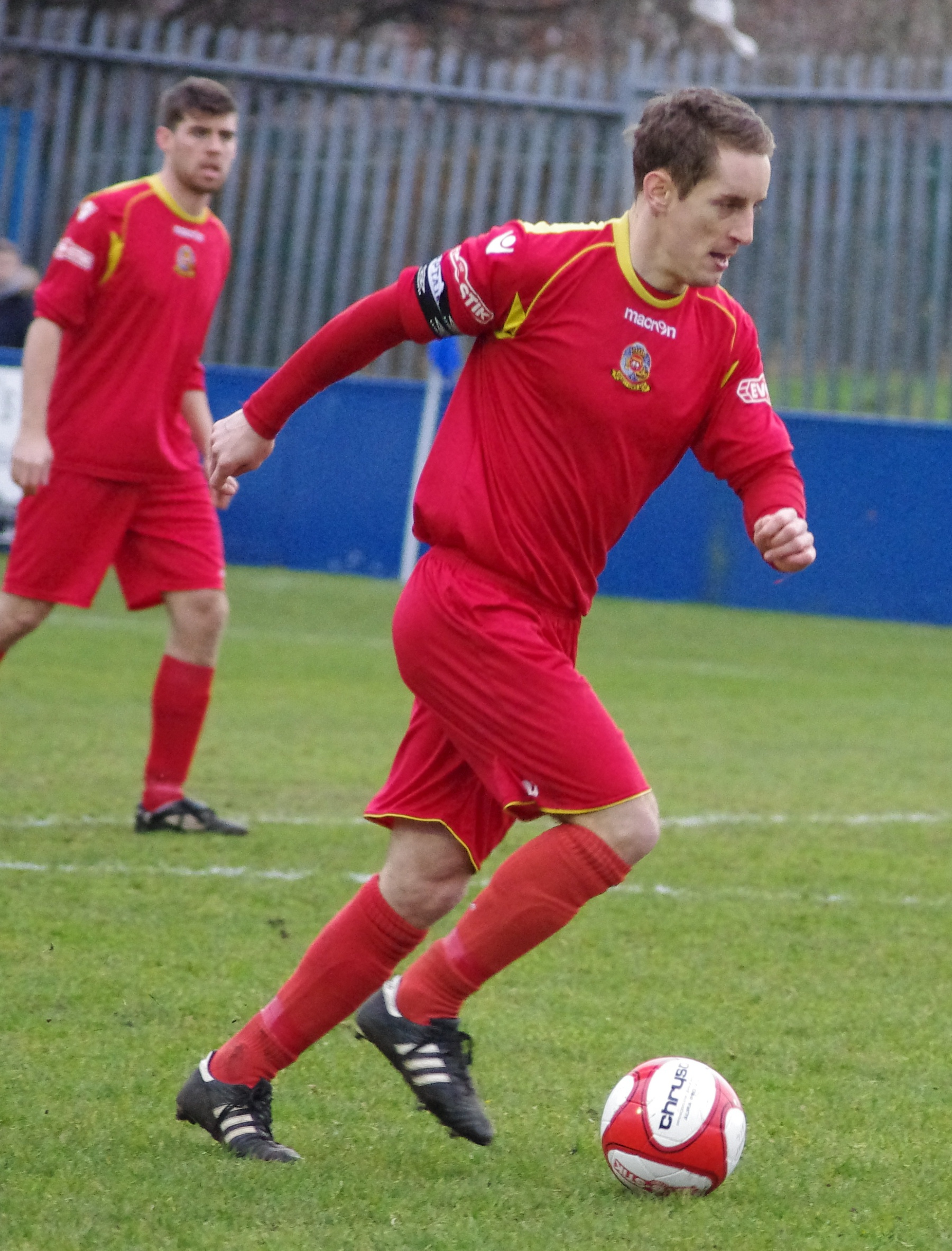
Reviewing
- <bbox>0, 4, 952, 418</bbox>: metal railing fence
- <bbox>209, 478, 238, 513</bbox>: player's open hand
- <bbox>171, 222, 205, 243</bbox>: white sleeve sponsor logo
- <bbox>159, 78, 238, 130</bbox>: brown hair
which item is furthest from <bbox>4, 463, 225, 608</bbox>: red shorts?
<bbox>0, 4, 952, 418</bbox>: metal railing fence

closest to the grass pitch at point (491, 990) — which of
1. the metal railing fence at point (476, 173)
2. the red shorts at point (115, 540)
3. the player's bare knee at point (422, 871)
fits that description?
the player's bare knee at point (422, 871)

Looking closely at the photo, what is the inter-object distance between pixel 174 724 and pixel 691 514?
8.14 metres

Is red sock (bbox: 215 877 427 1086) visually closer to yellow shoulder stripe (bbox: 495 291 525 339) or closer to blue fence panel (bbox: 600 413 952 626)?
yellow shoulder stripe (bbox: 495 291 525 339)

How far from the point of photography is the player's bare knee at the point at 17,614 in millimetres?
6188

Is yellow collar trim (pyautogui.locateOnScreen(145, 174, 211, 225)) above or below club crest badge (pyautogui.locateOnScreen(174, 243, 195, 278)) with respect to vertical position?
above

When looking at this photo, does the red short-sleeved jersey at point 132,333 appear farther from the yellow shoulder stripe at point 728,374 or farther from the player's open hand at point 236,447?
the yellow shoulder stripe at point 728,374

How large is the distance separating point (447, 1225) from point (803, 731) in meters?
5.96

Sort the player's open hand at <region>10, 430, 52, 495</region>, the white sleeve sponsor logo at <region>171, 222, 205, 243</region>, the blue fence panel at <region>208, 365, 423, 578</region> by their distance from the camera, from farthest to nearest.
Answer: the blue fence panel at <region>208, 365, 423, 578</region>, the white sleeve sponsor logo at <region>171, 222, 205, 243</region>, the player's open hand at <region>10, 430, 52, 495</region>

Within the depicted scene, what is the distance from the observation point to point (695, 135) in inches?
133

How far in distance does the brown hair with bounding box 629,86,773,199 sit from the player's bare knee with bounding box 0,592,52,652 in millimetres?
3299

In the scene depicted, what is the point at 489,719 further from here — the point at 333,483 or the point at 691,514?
the point at 333,483

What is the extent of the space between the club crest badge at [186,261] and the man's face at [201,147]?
189mm

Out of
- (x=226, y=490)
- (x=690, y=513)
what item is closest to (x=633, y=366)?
(x=226, y=490)

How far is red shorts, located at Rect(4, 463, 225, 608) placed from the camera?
20.4 ft
